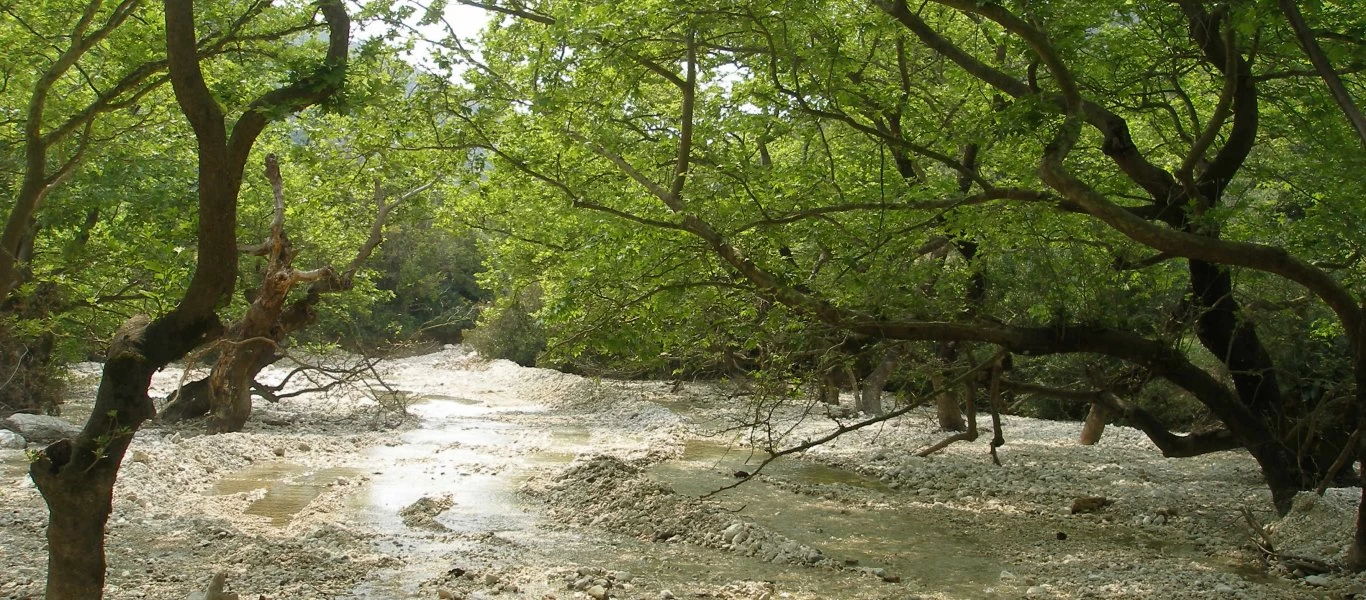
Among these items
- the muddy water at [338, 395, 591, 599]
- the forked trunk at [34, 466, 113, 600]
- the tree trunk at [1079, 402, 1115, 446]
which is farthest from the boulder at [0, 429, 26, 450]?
the tree trunk at [1079, 402, 1115, 446]

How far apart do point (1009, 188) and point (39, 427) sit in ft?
46.4

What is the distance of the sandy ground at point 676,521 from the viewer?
8.20 meters

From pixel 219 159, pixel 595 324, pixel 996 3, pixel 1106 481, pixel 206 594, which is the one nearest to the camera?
pixel 219 159

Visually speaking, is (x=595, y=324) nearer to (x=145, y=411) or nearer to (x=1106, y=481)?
(x=145, y=411)

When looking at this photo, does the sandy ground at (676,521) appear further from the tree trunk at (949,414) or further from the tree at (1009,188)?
the tree at (1009,188)

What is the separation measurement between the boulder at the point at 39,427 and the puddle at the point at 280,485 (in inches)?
106

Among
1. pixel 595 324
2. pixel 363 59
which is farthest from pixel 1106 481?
pixel 363 59

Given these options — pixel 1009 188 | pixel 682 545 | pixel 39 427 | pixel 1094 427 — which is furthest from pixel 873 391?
pixel 39 427

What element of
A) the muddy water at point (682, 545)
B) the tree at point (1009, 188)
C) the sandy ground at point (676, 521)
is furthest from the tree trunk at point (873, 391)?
the tree at point (1009, 188)

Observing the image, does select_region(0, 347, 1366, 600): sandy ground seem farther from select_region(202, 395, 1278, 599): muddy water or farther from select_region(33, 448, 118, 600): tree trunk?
select_region(33, 448, 118, 600): tree trunk

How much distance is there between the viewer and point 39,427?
581 inches

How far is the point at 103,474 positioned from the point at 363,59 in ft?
10.8

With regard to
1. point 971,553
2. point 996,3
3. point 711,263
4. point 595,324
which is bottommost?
point 971,553

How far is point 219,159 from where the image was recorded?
5816mm
